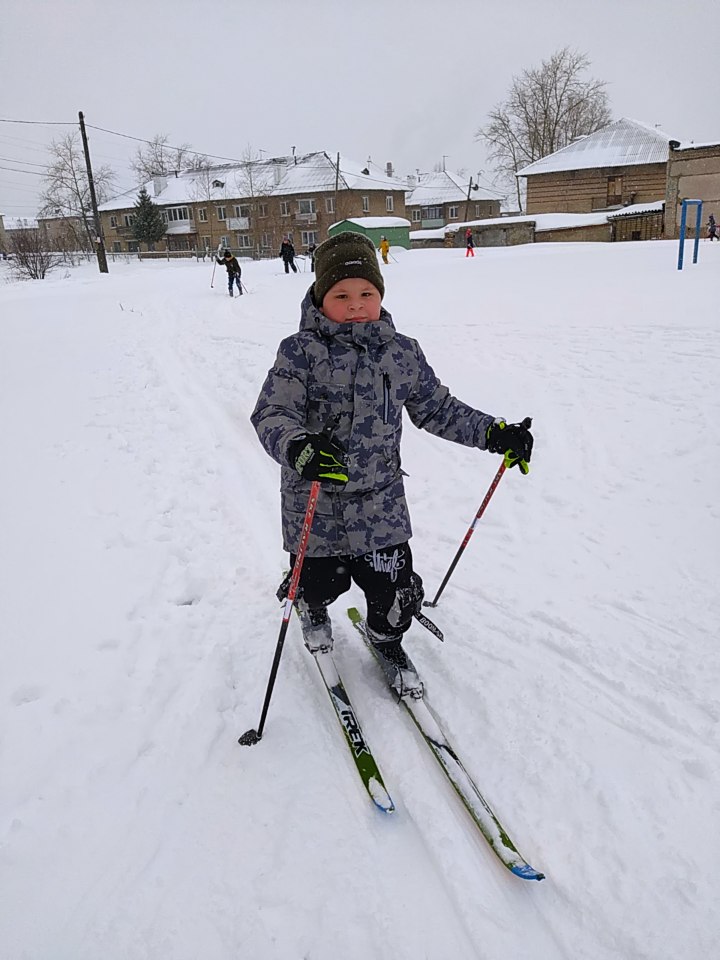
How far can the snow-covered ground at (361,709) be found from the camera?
1.86 m

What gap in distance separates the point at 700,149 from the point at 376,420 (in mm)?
32706

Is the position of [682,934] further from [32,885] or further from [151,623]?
[151,623]

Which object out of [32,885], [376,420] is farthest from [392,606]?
→ [32,885]

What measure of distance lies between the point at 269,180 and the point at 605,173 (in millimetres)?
29204

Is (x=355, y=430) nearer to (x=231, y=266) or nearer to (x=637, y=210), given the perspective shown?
(x=231, y=266)

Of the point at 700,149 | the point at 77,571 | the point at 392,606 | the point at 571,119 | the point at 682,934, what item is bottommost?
the point at 682,934

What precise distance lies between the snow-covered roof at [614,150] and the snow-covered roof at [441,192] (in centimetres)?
2506

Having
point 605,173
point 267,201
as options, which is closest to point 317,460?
point 605,173

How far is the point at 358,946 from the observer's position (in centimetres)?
178

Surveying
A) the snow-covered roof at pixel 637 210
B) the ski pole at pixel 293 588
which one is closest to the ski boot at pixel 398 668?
the ski pole at pixel 293 588

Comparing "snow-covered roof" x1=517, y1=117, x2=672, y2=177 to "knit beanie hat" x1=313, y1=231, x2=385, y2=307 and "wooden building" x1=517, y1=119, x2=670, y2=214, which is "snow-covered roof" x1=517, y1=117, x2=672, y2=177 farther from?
"knit beanie hat" x1=313, y1=231, x2=385, y2=307

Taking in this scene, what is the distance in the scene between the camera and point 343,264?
2.32 meters

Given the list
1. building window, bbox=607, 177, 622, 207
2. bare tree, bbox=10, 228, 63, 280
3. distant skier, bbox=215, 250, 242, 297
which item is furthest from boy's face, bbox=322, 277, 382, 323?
building window, bbox=607, 177, 622, 207

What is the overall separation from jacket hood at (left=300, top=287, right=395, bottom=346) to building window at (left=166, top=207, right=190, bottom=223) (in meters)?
59.2
